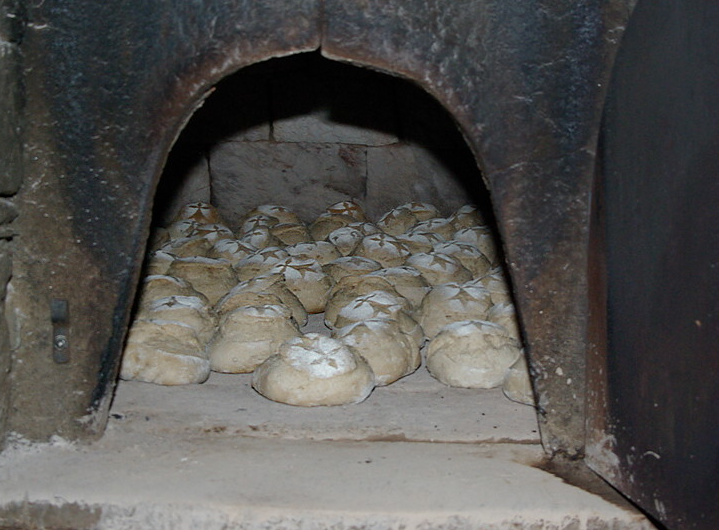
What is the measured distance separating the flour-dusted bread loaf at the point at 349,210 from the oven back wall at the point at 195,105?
238cm

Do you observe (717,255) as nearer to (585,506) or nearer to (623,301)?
(623,301)

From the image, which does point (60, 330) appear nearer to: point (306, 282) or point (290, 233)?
point (306, 282)

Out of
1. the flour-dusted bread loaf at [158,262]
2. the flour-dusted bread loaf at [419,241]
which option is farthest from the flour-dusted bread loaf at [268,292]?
the flour-dusted bread loaf at [419,241]

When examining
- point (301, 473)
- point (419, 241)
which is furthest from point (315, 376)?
point (419, 241)

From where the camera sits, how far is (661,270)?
196 cm

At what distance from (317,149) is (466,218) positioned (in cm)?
96

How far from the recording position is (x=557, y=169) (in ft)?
7.42

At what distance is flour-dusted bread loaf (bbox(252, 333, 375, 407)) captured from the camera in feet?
8.89

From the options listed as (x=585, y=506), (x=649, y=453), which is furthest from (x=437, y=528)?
(x=649, y=453)

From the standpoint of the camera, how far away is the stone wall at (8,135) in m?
2.11

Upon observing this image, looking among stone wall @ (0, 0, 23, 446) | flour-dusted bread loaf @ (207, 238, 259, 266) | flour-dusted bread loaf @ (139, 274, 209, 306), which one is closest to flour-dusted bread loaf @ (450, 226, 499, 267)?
flour-dusted bread loaf @ (207, 238, 259, 266)

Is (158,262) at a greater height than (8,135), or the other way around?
(8,135)

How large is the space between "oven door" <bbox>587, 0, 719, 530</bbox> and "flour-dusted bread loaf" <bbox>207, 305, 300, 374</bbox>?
1.21 m

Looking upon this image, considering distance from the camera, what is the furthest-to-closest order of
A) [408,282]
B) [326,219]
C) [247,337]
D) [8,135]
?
[326,219] → [408,282] → [247,337] → [8,135]
